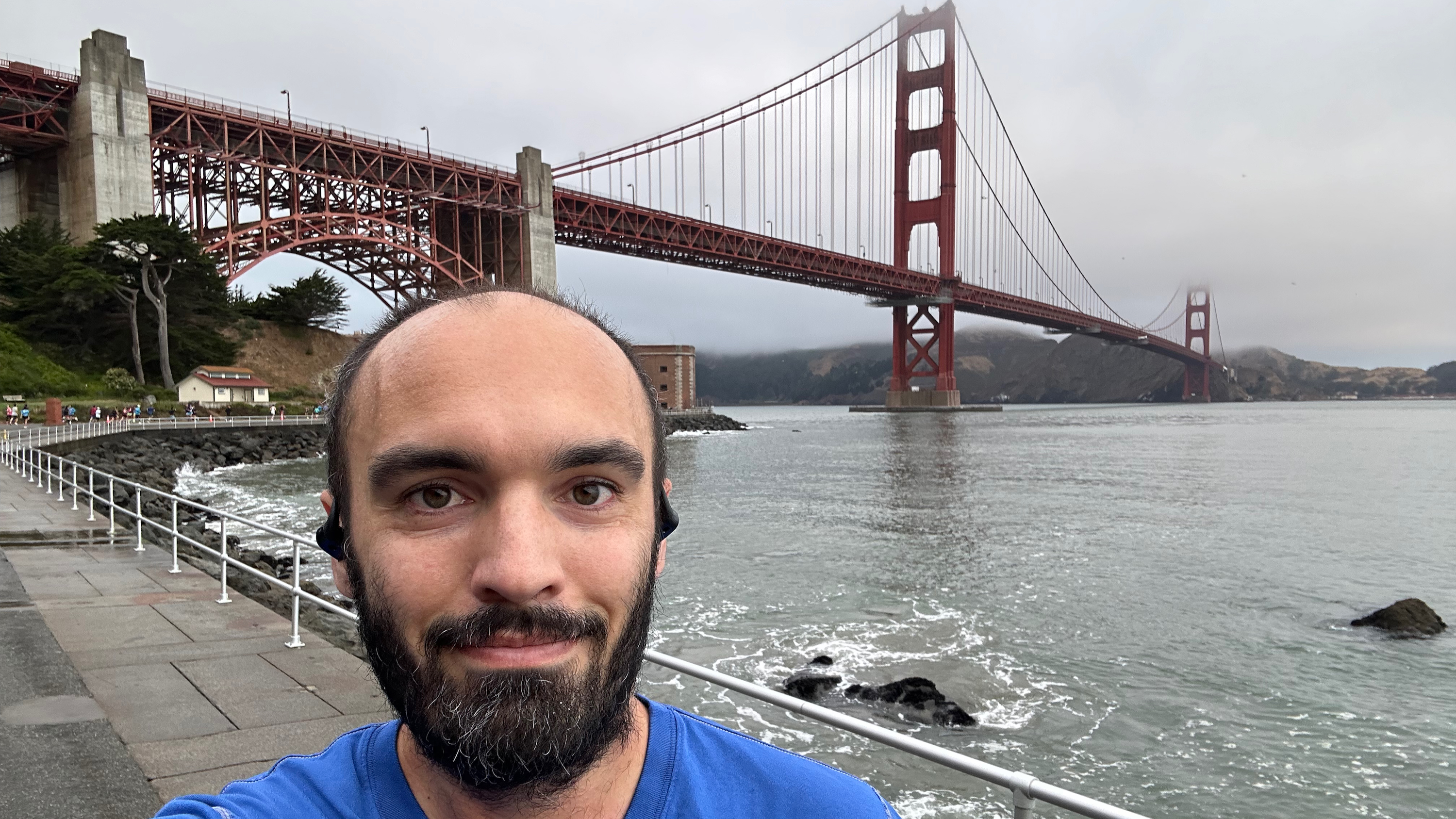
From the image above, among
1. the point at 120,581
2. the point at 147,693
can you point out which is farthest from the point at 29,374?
the point at 147,693

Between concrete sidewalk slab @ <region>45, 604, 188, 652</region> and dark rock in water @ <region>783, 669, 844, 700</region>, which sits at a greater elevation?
concrete sidewalk slab @ <region>45, 604, 188, 652</region>

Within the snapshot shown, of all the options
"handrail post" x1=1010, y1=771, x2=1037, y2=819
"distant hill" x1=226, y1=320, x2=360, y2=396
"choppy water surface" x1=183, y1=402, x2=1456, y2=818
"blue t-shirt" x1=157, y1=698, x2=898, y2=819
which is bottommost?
"choppy water surface" x1=183, y1=402, x2=1456, y2=818

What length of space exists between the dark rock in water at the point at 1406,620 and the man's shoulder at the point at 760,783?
11.9m

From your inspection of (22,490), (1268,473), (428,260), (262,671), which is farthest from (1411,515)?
(428,260)

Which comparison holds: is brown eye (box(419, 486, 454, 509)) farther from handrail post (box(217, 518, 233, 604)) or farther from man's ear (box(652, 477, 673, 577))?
handrail post (box(217, 518, 233, 604))

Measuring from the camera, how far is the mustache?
33.4 inches

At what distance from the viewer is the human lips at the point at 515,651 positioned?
33.4 inches

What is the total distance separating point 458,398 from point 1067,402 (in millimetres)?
190308

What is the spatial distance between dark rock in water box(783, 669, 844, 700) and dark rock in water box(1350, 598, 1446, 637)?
677 centimetres

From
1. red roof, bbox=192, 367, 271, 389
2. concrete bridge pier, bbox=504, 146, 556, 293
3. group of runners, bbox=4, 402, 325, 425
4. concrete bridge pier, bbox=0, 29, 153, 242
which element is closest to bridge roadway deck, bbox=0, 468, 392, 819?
group of runners, bbox=4, 402, 325, 425

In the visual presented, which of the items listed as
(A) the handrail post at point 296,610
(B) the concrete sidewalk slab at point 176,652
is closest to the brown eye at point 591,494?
(A) the handrail post at point 296,610

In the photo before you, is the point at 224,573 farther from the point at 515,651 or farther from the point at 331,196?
the point at 331,196

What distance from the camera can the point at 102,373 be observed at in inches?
1407

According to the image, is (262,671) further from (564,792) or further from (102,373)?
(102,373)
